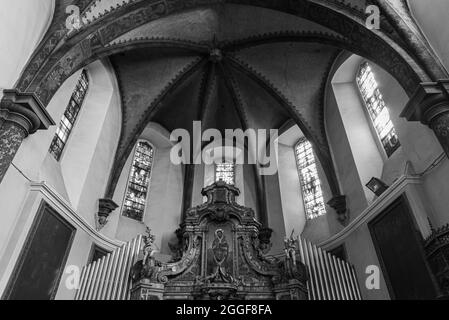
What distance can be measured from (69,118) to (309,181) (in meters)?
10.3

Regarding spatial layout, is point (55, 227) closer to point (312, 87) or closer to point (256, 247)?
point (256, 247)

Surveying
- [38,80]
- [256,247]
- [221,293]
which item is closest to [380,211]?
[256,247]

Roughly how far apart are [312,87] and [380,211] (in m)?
7.05

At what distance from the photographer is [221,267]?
1089cm

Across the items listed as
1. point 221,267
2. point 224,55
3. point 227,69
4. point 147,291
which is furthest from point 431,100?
point 227,69

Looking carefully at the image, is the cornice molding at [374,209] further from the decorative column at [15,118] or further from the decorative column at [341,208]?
the decorative column at [15,118]

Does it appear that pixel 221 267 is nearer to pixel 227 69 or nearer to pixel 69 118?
pixel 69 118

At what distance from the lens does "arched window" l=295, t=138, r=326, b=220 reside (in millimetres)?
14211

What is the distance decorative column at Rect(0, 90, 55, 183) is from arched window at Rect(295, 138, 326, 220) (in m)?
10.7

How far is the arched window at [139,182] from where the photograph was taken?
574 inches

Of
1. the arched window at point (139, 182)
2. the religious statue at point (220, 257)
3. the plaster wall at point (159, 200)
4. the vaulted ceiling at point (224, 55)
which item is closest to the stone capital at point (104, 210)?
the plaster wall at point (159, 200)

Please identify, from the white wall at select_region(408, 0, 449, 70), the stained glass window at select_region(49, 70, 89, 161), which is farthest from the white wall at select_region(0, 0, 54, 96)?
the white wall at select_region(408, 0, 449, 70)
